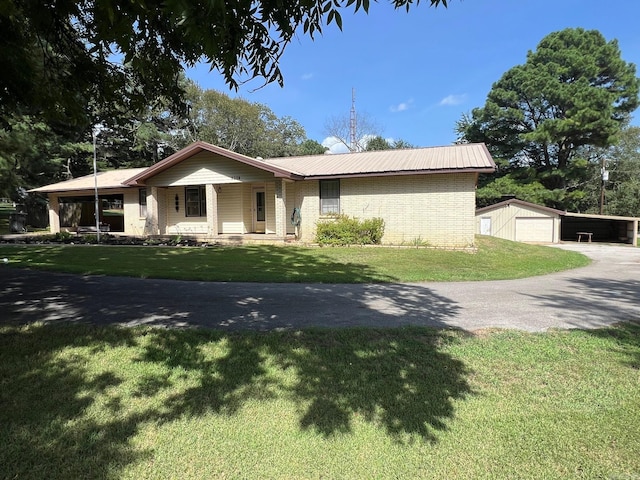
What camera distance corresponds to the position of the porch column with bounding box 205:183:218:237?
1861 cm

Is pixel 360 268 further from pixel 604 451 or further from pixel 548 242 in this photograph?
pixel 548 242

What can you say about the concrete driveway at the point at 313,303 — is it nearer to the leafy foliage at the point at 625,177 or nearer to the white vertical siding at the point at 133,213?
the white vertical siding at the point at 133,213

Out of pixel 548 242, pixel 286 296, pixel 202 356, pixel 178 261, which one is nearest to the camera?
pixel 202 356

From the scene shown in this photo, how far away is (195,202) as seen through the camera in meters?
20.8

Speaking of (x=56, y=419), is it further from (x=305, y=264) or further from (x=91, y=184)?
(x=91, y=184)

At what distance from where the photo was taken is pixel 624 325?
5371 millimetres

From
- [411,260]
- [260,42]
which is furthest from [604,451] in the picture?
[411,260]

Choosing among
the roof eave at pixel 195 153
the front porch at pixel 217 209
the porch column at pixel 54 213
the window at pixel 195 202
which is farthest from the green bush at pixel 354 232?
the porch column at pixel 54 213

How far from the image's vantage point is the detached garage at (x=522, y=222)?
26297 millimetres

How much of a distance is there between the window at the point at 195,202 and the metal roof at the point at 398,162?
4386mm

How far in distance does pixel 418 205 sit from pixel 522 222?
1457 cm

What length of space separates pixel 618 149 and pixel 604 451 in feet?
182

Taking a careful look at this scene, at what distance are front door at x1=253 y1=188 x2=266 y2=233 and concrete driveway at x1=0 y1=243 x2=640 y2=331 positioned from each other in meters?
11.6

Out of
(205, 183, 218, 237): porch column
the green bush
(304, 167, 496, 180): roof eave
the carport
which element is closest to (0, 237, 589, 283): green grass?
the green bush
